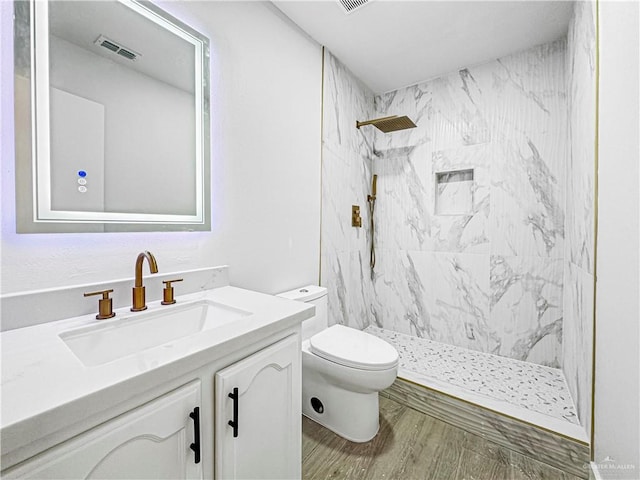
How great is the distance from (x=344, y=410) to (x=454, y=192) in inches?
75.6

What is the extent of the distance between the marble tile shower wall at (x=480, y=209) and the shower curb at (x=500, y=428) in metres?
0.79

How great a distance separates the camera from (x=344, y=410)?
1.56m

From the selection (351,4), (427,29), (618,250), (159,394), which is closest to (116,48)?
(159,394)

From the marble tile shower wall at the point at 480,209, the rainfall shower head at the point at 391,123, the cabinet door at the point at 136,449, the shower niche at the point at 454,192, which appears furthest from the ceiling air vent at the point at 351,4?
the cabinet door at the point at 136,449

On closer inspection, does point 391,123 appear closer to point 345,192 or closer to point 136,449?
point 345,192

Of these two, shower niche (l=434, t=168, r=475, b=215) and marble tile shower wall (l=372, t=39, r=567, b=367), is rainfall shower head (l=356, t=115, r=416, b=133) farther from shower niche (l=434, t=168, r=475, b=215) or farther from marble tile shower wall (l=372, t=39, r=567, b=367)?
shower niche (l=434, t=168, r=475, b=215)

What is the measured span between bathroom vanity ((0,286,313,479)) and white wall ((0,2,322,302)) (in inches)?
8.2

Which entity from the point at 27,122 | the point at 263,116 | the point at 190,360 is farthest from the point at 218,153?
the point at 190,360

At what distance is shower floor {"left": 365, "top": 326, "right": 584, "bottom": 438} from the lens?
1.56m

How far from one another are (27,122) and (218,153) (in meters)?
0.67

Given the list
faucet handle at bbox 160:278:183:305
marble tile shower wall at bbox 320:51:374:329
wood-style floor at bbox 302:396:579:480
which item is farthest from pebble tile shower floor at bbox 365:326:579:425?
faucet handle at bbox 160:278:183:305

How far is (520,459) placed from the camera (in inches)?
57.5

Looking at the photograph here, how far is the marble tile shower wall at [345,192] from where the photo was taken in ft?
7.20

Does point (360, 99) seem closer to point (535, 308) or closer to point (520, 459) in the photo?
point (535, 308)
